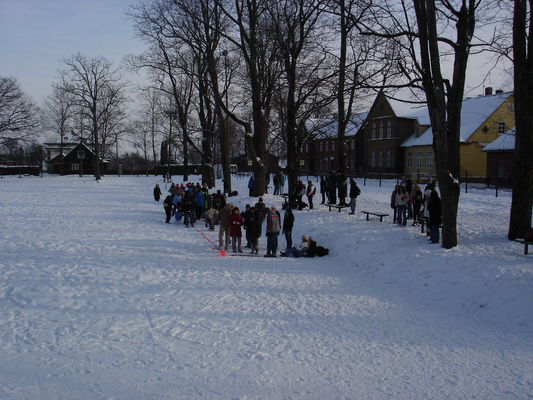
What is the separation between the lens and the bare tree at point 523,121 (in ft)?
38.6

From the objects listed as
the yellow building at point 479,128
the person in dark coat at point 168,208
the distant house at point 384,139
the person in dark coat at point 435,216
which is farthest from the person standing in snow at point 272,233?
the distant house at point 384,139

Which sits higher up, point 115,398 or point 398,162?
point 398,162

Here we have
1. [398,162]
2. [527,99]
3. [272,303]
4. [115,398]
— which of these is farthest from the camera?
[398,162]

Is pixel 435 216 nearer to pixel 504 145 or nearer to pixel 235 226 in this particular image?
pixel 235 226

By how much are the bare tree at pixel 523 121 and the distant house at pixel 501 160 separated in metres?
23.0

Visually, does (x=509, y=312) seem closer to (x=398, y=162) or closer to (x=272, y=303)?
(x=272, y=303)

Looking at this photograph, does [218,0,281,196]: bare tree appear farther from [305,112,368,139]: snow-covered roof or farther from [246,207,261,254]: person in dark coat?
[246,207,261,254]: person in dark coat

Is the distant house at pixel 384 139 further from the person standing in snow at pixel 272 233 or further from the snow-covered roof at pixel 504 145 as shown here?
the person standing in snow at pixel 272 233

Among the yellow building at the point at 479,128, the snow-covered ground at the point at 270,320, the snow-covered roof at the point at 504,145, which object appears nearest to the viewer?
the snow-covered ground at the point at 270,320

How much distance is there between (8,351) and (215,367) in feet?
9.75

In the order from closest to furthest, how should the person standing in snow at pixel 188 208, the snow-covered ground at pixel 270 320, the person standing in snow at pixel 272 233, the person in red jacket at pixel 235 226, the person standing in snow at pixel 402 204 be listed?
the snow-covered ground at pixel 270 320, the person standing in snow at pixel 272 233, the person in red jacket at pixel 235 226, the person standing in snow at pixel 402 204, the person standing in snow at pixel 188 208

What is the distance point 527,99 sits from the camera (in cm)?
1186

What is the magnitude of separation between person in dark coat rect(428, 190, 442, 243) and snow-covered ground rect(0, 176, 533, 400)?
349mm

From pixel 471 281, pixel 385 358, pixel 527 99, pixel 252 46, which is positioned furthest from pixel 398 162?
pixel 385 358
